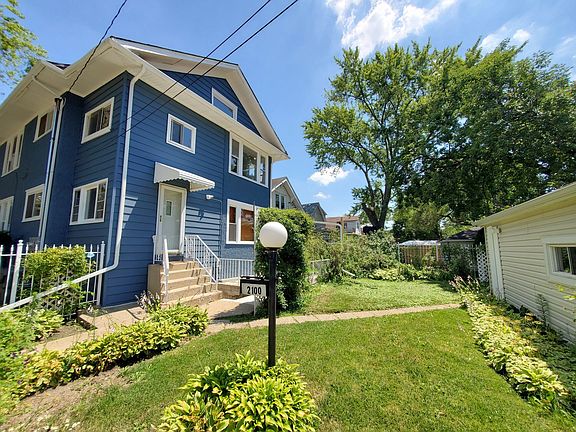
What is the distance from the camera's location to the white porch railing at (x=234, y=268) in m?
8.77

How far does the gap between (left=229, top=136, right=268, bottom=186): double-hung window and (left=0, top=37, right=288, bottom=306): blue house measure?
0.17 m

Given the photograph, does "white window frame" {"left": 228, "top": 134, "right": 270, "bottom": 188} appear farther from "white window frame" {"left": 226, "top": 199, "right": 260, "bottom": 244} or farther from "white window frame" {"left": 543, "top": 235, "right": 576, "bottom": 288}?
"white window frame" {"left": 543, "top": 235, "right": 576, "bottom": 288}

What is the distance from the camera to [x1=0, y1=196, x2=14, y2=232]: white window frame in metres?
9.85

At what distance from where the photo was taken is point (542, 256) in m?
5.07

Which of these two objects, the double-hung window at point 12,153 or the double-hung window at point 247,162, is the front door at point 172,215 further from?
the double-hung window at point 12,153

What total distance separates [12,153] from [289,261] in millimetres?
13337

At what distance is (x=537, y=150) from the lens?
11.9 m

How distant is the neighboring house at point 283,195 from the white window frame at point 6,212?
14.0 m

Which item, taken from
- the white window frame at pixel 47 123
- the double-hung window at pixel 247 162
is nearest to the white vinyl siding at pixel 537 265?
the double-hung window at pixel 247 162

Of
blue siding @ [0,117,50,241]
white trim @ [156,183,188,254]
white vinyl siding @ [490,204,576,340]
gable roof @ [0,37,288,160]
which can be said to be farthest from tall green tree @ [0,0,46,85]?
white vinyl siding @ [490,204,576,340]

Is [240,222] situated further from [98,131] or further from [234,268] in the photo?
[98,131]

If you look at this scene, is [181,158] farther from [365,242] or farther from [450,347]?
[365,242]

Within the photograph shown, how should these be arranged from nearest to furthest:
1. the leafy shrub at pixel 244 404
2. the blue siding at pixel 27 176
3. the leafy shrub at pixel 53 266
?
the leafy shrub at pixel 244 404, the leafy shrub at pixel 53 266, the blue siding at pixel 27 176

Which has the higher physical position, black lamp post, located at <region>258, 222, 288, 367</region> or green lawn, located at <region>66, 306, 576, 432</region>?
black lamp post, located at <region>258, 222, 288, 367</region>
